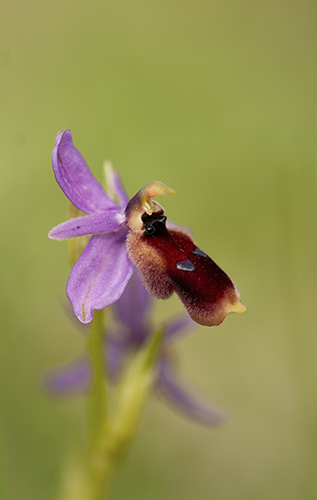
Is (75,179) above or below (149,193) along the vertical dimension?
above

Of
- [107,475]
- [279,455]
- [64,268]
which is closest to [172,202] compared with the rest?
[64,268]

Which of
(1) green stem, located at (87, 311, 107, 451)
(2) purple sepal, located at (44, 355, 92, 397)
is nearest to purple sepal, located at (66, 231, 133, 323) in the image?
(1) green stem, located at (87, 311, 107, 451)

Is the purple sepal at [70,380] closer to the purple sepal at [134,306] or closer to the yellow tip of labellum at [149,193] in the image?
the purple sepal at [134,306]

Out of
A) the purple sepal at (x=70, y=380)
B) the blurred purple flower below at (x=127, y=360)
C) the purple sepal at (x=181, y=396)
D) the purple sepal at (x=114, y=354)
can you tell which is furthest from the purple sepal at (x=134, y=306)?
the purple sepal at (x=70, y=380)

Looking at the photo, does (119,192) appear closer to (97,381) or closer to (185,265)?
(185,265)

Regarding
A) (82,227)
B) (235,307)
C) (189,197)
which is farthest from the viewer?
(189,197)

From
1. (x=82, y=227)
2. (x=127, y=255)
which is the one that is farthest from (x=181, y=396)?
(x=82, y=227)

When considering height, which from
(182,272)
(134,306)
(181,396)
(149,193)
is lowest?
(181,396)
